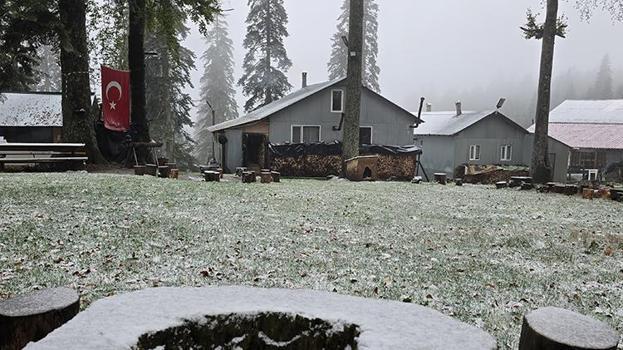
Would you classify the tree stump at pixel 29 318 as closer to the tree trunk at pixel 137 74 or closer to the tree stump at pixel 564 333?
the tree stump at pixel 564 333

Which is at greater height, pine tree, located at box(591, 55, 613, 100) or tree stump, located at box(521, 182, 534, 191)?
pine tree, located at box(591, 55, 613, 100)

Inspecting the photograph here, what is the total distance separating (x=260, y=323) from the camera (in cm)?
247

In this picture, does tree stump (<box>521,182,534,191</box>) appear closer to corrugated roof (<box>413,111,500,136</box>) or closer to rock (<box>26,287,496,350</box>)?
corrugated roof (<box>413,111,500,136</box>)

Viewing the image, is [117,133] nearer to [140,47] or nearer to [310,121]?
[140,47]

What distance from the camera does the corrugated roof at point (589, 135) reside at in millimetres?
33594

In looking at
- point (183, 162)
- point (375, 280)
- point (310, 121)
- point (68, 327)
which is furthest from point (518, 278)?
point (183, 162)

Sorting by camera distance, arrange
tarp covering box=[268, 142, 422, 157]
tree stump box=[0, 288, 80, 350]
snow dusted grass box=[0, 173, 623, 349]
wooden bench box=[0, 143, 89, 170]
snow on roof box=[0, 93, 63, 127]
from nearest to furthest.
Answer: tree stump box=[0, 288, 80, 350], snow dusted grass box=[0, 173, 623, 349], wooden bench box=[0, 143, 89, 170], tarp covering box=[268, 142, 422, 157], snow on roof box=[0, 93, 63, 127]

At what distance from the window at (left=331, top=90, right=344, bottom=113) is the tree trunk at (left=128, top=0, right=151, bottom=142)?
13670 mm

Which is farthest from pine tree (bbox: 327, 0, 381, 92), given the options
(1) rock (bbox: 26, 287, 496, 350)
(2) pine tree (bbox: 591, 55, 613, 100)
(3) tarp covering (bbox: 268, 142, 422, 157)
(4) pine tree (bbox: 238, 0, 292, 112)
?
(2) pine tree (bbox: 591, 55, 613, 100)

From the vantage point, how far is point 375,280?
5039 millimetres

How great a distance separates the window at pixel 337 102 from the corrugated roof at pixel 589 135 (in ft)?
60.7

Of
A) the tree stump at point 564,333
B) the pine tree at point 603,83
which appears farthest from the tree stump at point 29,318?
the pine tree at point 603,83

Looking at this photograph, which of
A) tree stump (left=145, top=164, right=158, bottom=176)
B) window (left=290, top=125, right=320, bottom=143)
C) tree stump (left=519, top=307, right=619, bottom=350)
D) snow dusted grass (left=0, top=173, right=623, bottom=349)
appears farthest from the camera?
window (left=290, top=125, right=320, bottom=143)

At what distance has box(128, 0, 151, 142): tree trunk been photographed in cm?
1798
